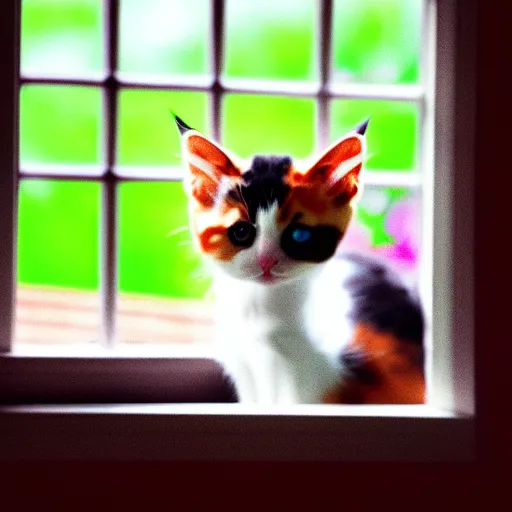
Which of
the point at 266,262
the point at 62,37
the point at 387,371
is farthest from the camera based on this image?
the point at 62,37

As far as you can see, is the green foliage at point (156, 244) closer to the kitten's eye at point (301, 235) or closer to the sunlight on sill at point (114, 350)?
the sunlight on sill at point (114, 350)

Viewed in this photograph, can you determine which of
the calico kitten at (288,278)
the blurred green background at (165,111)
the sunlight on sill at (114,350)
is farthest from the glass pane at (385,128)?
the sunlight on sill at (114,350)

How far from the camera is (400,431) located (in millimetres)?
1025

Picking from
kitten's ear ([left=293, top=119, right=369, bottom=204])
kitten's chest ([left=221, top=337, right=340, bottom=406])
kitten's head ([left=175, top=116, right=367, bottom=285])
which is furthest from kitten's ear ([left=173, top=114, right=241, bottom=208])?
kitten's chest ([left=221, top=337, right=340, bottom=406])

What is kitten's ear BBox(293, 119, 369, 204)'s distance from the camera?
3.28 ft

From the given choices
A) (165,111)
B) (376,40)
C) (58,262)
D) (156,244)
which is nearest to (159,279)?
(156,244)

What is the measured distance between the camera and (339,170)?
1002 mm

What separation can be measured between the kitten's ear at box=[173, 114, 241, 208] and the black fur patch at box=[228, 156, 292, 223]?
23 mm

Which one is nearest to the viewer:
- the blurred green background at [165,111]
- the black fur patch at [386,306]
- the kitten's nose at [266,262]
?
the kitten's nose at [266,262]

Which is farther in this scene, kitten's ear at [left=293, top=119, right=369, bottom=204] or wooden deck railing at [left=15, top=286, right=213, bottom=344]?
wooden deck railing at [left=15, top=286, right=213, bottom=344]

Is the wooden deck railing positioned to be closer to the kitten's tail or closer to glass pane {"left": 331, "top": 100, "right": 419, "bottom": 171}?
the kitten's tail

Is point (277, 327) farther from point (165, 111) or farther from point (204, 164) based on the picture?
point (165, 111)

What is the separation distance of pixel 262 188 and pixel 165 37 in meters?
0.38

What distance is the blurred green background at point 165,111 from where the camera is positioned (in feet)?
3.92
